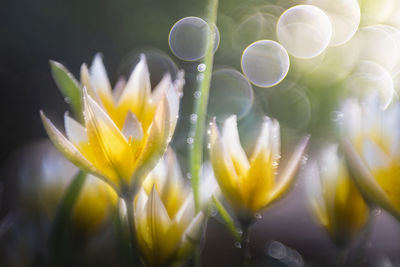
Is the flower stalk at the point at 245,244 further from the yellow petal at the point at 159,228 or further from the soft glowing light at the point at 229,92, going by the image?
the soft glowing light at the point at 229,92

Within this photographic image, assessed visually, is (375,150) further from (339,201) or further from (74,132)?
(74,132)

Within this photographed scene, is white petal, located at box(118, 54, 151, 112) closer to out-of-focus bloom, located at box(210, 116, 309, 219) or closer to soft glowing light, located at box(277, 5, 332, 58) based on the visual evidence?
out-of-focus bloom, located at box(210, 116, 309, 219)

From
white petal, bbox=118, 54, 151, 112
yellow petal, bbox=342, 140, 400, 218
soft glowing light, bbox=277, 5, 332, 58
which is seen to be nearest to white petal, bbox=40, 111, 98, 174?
white petal, bbox=118, 54, 151, 112

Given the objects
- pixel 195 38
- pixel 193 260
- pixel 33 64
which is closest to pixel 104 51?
pixel 33 64

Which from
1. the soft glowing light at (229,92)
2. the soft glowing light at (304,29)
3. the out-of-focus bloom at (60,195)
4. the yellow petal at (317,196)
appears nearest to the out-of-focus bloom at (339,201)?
the yellow petal at (317,196)

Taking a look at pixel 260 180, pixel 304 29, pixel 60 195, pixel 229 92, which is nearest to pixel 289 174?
pixel 260 180

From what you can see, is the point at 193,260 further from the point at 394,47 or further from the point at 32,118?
the point at 394,47
